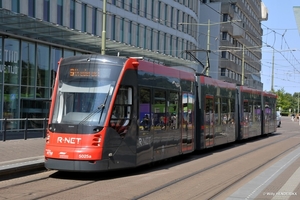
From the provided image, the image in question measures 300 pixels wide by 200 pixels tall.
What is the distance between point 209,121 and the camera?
19.0 m

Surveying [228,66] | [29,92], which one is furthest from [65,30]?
[228,66]

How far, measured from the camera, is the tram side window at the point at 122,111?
11.5 m

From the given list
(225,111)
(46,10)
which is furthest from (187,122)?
(46,10)

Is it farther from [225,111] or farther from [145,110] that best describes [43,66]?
[145,110]

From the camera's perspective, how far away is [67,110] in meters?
11.6

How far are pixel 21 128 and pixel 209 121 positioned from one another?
7616 millimetres

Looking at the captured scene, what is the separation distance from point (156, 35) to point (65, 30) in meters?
19.4

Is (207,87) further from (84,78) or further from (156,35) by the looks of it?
(156,35)

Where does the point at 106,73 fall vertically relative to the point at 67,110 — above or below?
above

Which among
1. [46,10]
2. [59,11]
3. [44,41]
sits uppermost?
[59,11]

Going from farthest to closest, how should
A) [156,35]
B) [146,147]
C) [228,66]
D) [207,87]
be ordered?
[228,66], [156,35], [207,87], [146,147]

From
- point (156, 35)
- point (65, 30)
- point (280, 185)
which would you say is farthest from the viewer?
point (156, 35)

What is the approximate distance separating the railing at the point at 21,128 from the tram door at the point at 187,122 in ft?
22.8

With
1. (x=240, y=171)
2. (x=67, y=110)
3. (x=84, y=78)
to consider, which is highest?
(x=84, y=78)
